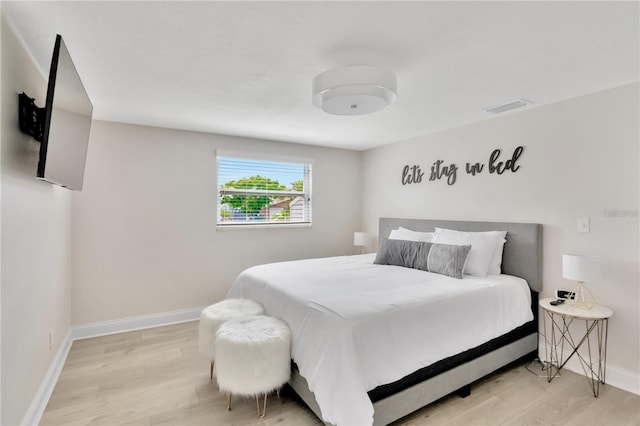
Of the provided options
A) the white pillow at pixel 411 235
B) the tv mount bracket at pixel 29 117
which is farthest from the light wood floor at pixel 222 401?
the tv mount bracket at pixel 29 117

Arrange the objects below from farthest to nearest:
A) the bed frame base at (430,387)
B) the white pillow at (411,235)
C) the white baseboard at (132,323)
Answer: the white pillow at (411,235) → the white baseboard at (132,323) → the bed frame base at (430,387)

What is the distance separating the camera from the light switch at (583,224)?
105 inches

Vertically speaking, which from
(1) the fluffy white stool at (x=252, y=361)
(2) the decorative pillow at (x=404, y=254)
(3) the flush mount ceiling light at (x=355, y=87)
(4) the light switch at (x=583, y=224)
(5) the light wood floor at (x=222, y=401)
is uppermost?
(3) the flush mount ceiling light at (x=355, y=87)

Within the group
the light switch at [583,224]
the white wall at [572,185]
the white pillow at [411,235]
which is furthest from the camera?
the white pillow at [411,235]

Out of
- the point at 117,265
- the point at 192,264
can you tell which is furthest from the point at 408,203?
the point at 117,265

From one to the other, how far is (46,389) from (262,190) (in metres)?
2.91

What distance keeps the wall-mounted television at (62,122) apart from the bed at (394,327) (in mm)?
1592

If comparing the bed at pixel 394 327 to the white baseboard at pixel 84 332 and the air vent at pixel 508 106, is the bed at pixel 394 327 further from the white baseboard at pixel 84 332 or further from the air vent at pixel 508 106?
the white baseboard at pixel 84 332

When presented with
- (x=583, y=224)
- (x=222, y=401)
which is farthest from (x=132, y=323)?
(x=583, y=224)

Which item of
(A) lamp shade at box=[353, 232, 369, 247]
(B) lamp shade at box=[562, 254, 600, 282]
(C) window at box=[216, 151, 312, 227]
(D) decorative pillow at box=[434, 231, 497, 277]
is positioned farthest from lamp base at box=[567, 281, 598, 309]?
(C) window at box=[216, 151, 312, 227]

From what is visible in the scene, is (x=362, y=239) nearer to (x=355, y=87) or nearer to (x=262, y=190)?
(x=262, y=190)

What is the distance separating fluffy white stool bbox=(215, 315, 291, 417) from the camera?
1.98 meters

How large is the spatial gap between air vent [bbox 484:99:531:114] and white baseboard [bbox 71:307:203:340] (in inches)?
154

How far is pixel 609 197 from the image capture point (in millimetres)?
2559
